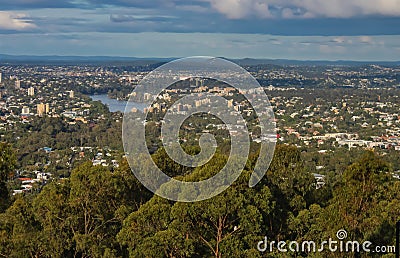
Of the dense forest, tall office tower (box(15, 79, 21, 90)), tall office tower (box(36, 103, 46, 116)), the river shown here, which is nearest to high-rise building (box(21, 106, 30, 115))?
tall office tower (box(36, 103, 46, 116))

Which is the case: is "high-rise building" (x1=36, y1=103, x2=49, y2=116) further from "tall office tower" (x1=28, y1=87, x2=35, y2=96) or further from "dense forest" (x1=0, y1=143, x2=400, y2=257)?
"dense forest" (x1=0, y1=143, x2=400, y2=257)

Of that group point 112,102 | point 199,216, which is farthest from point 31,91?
point 199,216

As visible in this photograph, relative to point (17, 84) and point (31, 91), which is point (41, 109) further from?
point (17, 84)

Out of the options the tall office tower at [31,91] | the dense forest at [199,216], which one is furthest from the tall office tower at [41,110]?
the dense forest at [199,216]

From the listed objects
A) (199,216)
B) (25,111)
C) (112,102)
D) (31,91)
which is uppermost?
(199,216)

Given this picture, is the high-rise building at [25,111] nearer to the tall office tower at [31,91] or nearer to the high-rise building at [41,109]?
the high-rise building at [41,109]

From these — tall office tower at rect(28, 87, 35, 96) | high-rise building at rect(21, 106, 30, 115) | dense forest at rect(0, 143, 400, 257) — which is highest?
dense forest at rect(0, 143, 400, 257)

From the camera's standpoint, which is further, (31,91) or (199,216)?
(31,91)

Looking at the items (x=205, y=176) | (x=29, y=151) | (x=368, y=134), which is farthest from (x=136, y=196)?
(x=368, y=134)

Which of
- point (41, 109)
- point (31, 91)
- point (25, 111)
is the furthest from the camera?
point (31, 91)
